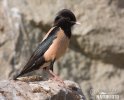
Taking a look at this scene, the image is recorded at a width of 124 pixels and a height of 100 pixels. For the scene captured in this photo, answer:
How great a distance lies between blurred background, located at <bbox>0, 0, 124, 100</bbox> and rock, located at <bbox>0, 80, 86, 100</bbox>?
14.4 feet

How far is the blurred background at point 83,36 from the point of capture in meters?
14.1

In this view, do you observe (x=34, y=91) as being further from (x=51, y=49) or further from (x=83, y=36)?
(x=83, y=36)

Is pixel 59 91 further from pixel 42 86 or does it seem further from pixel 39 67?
pixel 39 67

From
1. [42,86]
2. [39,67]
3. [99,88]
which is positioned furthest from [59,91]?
[99,88]

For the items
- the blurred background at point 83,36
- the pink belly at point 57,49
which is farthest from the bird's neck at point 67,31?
the blurred background at point 83,36

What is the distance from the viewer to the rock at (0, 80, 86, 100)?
29.6 feet

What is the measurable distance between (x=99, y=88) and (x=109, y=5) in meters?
1.74

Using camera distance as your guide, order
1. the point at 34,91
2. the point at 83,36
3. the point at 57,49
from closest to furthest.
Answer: the point at 34,91 < the point at 57,49 < the point at 83,36

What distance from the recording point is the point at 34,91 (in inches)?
361

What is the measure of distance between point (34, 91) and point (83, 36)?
5.18m

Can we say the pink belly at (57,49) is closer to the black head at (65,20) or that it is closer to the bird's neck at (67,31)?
the bird's neck at (67,31)

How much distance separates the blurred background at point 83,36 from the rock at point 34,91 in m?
4.38

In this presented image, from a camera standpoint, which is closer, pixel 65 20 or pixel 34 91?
pixel 34 91

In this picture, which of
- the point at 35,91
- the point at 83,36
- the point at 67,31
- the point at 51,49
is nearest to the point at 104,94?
the point at 83,36
